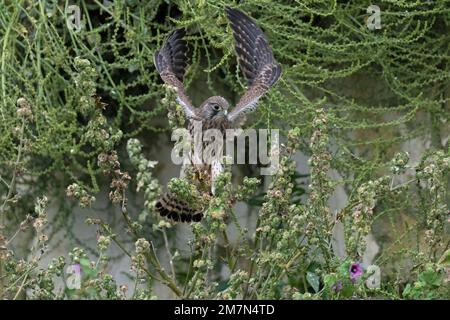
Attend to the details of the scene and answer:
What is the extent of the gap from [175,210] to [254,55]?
48 centimetres

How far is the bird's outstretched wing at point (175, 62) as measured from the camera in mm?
2814

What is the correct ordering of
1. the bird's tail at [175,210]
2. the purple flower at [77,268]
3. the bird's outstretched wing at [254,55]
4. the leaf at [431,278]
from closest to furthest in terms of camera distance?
the leaf at [431,278] → the purple flower at [77,268] → the bird's tail at [175,210] → the bird's outstretched wing at [254,55]

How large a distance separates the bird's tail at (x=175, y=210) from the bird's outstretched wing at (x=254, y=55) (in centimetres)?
38

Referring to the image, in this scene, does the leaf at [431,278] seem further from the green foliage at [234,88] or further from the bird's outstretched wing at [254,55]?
the bird's outstretched wing at [254,55]

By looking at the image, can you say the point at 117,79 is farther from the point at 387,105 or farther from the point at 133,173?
the point at 387,105

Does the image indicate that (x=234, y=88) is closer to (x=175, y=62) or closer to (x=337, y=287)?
(x=175, y=62)

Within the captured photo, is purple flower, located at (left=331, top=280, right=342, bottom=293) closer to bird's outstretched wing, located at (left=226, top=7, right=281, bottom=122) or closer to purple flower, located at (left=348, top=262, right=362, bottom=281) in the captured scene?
purple flower, located at (left=348, top=262, right=362, bottom=281)

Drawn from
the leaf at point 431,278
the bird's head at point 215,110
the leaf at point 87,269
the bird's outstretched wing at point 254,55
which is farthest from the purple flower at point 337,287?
the bird's head at point 215,110

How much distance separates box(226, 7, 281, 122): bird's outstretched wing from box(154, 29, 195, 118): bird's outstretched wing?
149 mm

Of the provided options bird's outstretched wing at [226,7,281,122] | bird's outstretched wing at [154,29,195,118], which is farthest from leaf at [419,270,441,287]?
bird's outstretched wing at [154,29,195,118]

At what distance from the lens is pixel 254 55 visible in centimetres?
277

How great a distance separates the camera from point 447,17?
335 cm

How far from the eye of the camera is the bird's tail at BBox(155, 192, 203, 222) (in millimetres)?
2473
